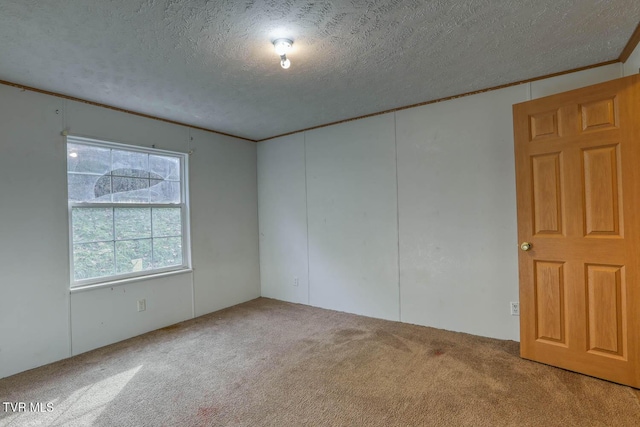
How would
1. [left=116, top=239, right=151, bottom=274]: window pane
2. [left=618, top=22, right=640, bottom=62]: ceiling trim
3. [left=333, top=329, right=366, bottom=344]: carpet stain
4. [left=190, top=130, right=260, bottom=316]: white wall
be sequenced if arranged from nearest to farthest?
[left=618, top=22, right=640, bottom=62]: ceiling trim → [left=333, top=329, right=366, bottom=344]: carpet stain → [left=116, top=239, right=151, bottom=274]: window pane → [left=190, top=130, right=260, bottom=316]: white wall

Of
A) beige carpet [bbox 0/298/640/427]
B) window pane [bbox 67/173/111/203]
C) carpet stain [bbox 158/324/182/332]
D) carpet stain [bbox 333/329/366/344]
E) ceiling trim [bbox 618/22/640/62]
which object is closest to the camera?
beige carpet [bbox 0/298/640/427]

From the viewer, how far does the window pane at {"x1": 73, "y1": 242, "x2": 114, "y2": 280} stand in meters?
2.86

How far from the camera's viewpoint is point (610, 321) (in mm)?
2102

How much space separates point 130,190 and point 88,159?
464 millimetres

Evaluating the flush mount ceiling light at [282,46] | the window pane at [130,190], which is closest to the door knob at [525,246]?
the flush mount ceiling light at [282,46]

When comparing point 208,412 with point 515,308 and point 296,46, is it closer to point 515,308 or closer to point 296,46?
point 296,46

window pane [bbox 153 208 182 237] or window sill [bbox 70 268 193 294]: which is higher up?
window pane [bbox 153 208 182 237]

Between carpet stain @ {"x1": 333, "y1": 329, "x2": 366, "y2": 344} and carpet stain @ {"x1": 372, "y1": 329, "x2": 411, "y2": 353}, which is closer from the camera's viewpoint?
carpet stain @ {"x1": 372, "y1": 329, "x2": 411, "y2": 353}

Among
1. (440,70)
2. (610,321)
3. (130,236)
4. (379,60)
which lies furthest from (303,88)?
(610,321)

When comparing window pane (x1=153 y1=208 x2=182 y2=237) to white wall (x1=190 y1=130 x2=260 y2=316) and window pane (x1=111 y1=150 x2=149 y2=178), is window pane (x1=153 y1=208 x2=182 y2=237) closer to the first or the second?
white wall (x1=190 y1=130 x2=260 y2=316)

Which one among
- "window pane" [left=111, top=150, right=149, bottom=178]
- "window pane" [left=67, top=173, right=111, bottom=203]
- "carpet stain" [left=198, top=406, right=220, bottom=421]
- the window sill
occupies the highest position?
"window pane" [left=111, top=150, right=149, bottom=178]

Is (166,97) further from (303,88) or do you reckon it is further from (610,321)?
(610,321)

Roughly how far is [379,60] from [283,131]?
Result: 2.08m

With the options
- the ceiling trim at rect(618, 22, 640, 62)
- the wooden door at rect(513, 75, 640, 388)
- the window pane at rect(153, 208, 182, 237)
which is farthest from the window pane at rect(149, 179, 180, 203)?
the ceiling trim at rect(618, 22, 640, 62)
